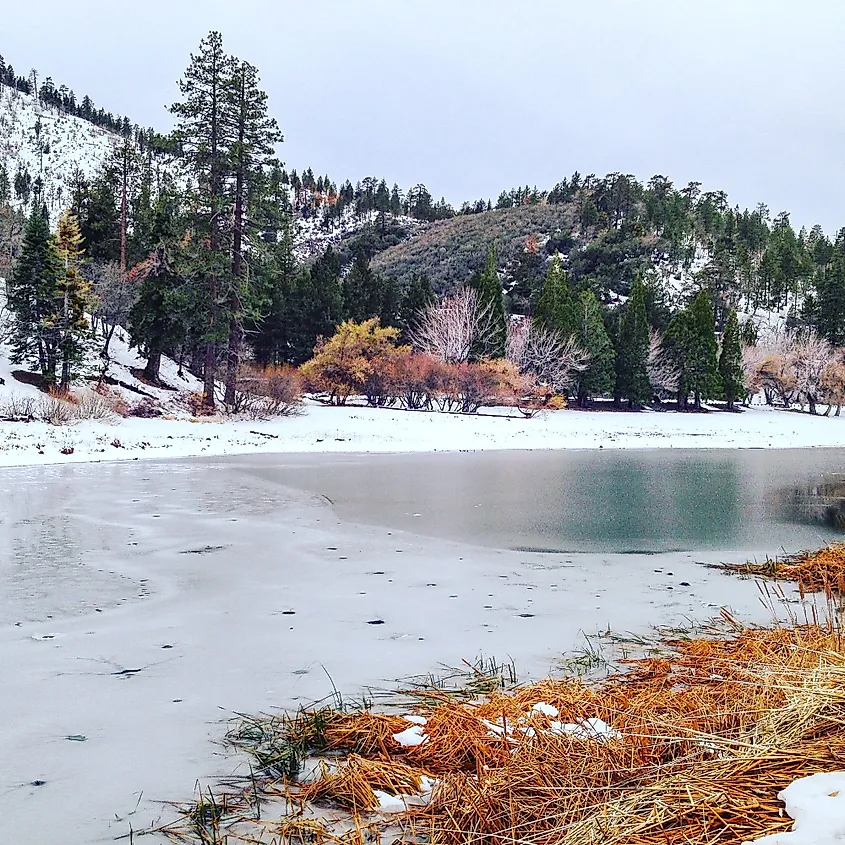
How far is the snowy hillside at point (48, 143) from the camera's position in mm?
138200

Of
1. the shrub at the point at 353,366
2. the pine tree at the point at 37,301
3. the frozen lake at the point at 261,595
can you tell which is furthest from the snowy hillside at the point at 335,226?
the frozen lake at the point at 261,595

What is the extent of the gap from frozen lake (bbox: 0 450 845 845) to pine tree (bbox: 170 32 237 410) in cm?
1683

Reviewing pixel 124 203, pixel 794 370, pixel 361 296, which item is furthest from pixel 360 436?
pixel 794 370

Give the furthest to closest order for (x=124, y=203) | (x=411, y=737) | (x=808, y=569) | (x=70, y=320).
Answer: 1. (x=124, y=203)
2. (x=70, y=320)
3. (x=808, y=569)
4. (x=411, y=737)

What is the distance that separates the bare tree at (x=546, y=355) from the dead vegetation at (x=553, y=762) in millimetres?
44059

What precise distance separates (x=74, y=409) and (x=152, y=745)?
20.9 meters

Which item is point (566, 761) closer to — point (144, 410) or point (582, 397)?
point (144, 410)

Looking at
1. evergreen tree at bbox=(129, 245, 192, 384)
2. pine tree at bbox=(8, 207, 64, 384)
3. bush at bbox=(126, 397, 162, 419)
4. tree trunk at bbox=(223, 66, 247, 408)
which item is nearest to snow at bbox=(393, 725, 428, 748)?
bush at bbox=(126, 397, 162, 419)

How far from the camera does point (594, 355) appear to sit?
49.1 m

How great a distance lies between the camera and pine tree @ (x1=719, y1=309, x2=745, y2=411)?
53094 mm

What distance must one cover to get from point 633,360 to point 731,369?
29.5 feet

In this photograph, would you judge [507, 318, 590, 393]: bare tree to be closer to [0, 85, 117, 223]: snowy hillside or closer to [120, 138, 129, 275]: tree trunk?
[120, 138, 129, 275]: tree trunk

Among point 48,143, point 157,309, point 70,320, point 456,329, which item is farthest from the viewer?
point 48,143

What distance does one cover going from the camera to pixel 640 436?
31.2 m
